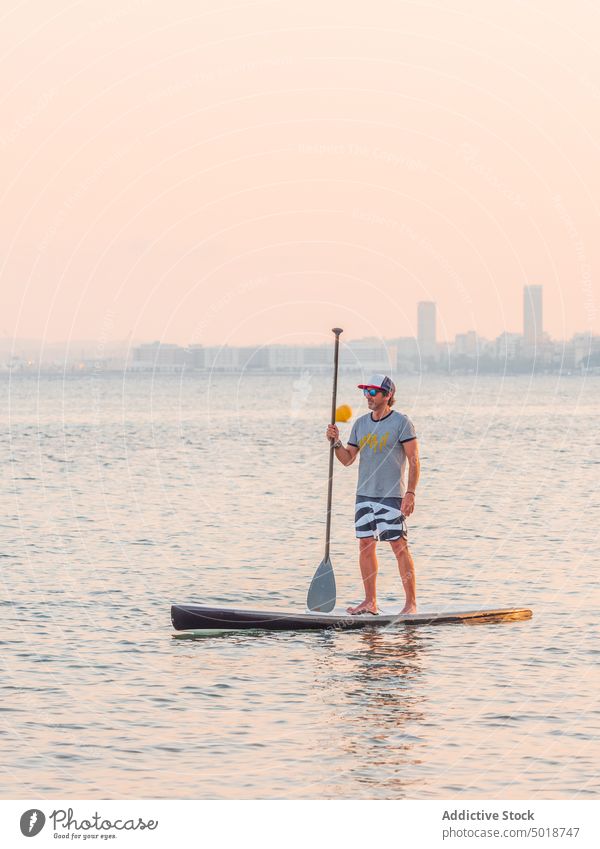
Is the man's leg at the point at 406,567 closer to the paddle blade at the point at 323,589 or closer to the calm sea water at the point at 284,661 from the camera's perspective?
the calm sea water at the point at 284,661

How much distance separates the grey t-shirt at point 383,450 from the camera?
15.1m

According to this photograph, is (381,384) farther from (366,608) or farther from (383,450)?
(366,608)

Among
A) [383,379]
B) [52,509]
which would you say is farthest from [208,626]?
[52,509]

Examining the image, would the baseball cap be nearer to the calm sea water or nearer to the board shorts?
the board shorts

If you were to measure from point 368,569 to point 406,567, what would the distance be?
406mm

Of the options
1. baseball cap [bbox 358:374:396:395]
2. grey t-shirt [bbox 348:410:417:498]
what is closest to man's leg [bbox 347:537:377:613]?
grey t-shirt [bbox 348:410:417:498]

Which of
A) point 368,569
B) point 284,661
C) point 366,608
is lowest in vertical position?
point 284,661

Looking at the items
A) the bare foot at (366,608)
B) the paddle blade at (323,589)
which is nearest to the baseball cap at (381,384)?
the paddle blade at (323,589)

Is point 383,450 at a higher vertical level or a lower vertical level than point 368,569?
higher

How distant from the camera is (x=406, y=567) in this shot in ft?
52.0

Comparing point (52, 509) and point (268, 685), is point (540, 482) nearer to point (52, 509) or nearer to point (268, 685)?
point (52, 509)

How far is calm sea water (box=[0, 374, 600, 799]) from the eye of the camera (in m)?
11.2

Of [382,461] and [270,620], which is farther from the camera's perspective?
[270,620]

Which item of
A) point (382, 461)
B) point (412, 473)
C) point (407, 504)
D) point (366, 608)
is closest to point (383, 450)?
point (382, 461)
